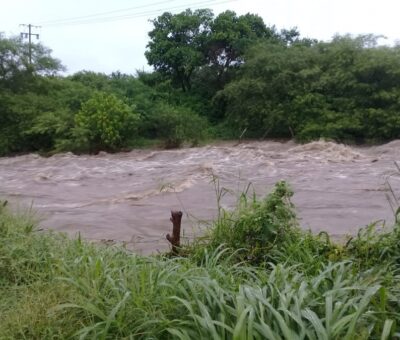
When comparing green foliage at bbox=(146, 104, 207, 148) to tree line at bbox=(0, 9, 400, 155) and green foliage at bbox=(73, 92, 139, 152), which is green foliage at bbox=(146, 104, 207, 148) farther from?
green foliage at bbox=(73, 92, 139, 152)

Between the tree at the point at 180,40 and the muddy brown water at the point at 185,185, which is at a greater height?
the tree at the point at 180,40

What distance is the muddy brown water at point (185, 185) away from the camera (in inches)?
313

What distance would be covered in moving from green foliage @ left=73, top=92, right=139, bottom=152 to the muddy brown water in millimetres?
760

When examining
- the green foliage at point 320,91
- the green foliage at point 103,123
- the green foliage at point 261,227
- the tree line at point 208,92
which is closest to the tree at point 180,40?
the tree line at point 208,92

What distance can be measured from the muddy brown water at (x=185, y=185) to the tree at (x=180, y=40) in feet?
16.3

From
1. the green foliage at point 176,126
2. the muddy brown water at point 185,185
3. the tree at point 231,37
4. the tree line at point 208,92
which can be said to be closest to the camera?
the muddy brown water at point 185,185

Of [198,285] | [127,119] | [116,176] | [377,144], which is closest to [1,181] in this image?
[116,176]

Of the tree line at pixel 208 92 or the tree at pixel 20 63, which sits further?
the tree at pixel 20 63

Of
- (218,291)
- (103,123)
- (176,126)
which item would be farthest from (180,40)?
(218,291)

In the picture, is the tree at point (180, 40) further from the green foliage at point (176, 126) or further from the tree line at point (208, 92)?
the green foliage at point (176, 126)

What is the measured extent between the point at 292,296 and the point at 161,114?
829 inches

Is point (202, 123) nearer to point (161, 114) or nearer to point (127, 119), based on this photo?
point (161, 114)

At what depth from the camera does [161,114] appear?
23344 mm

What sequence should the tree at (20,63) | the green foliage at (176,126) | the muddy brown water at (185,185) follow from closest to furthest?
the muddy brown water at (185,185), the green foliage at (176,126), the tree at (20,63)
